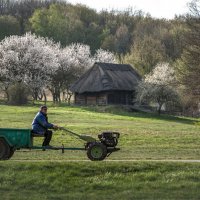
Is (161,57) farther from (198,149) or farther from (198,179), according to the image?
(198,179)

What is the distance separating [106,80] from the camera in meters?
79.1

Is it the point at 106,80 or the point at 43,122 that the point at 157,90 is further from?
the point at 43,122

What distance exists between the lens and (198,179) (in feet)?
61.0

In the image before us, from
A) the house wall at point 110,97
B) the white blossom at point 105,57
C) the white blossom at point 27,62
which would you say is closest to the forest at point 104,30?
the white blossom at point 105,57

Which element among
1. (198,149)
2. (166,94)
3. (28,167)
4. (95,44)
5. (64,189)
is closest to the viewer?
(64,189)

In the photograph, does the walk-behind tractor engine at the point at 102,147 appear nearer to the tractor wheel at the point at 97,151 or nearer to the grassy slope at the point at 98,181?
the tractor wheel at the point at 97,151

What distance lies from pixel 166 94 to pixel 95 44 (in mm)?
60928

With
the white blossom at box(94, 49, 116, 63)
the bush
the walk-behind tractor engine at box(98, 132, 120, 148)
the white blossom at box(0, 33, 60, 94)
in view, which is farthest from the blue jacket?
the white blossom at box(94, 49, 116, 63)

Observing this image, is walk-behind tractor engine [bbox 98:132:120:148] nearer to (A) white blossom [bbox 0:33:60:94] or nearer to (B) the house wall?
(B) the house wall

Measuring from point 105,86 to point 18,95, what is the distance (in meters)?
12.8

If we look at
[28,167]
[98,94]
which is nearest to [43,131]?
[28,167]

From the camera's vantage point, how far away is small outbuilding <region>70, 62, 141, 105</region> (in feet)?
259

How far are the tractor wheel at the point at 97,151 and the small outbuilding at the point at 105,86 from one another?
57316 millimetres

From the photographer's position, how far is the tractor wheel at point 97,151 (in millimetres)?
19875
